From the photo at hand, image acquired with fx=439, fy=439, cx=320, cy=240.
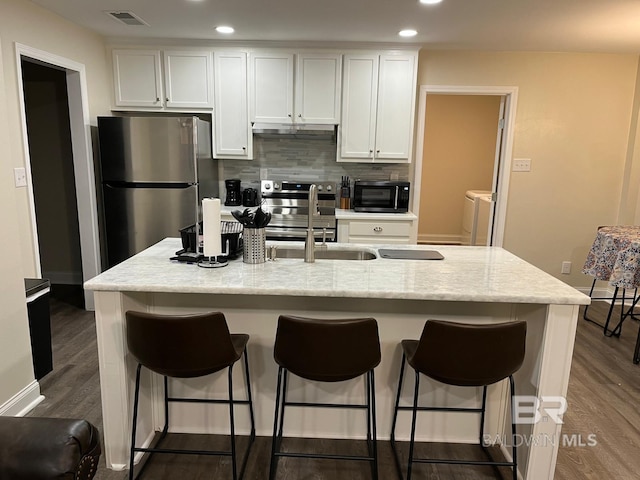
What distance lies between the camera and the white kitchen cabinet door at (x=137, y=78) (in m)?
3.95

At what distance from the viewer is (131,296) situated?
1.91 metres

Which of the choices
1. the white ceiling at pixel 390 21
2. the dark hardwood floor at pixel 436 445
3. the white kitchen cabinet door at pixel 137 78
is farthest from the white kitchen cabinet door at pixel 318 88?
the dark hardwood floor at pixel 436 445

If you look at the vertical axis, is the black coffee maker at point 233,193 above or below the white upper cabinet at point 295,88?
below

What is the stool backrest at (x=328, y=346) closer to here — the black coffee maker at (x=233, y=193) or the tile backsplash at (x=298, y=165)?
the black coffee maker at (x=233, y=193)

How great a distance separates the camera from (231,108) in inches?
158

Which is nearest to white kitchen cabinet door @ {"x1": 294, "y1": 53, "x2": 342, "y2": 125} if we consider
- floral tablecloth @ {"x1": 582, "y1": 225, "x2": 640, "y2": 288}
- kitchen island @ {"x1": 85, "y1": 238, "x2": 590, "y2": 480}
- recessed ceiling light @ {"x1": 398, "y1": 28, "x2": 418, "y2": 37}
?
recessed ceiling light @ {"x1": 398, "y1": 28, "x2": 418, "y2": 37}

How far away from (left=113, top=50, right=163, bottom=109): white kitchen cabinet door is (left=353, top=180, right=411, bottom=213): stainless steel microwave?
2.00 meters

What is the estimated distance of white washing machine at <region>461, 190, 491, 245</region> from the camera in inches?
205

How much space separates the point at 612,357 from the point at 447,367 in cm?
227

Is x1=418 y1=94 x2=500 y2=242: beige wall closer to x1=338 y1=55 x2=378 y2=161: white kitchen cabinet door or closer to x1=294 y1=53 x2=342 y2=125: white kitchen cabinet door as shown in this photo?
x1=338 y1=55 x2=378 y2=161: white kitchen cabinet door

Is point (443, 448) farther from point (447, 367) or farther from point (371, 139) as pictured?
point (371, 139)

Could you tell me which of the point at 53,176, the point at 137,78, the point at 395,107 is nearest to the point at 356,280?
the point at 395,107

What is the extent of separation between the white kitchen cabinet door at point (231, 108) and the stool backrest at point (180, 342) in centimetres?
271

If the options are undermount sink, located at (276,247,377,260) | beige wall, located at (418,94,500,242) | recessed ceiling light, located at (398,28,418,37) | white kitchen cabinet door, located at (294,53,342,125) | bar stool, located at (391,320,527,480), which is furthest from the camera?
beige wall, located at (418,94,500,242)
